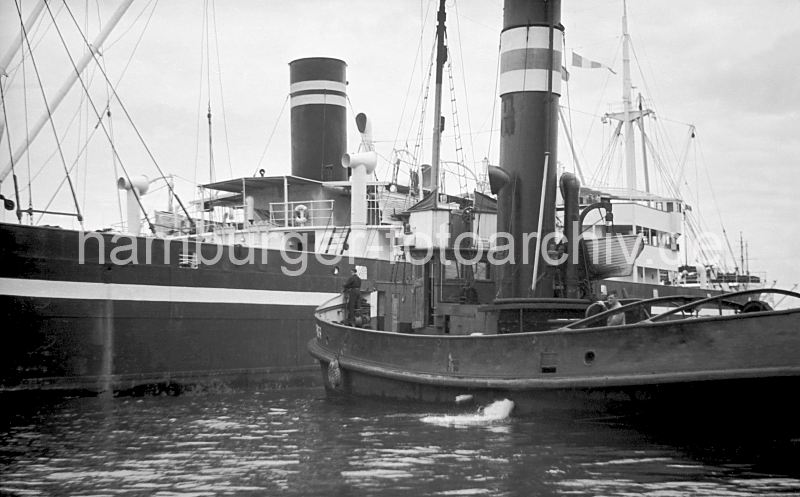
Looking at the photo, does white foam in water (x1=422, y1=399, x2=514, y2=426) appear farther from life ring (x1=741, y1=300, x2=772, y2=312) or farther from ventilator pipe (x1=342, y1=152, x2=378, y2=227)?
ventilator pipe (x1=342, y1=152, x2=378, y2=227)

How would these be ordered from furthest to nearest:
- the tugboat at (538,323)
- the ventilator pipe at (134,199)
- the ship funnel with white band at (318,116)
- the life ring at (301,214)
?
the ship funnel with white band at (318,116)
the life ring at (301,214)
the ventilator pipe at (134,199)
the tugboat at (538,323)

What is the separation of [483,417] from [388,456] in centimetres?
228

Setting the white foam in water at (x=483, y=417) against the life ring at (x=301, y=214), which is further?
the life ring at (x=301, y=214)

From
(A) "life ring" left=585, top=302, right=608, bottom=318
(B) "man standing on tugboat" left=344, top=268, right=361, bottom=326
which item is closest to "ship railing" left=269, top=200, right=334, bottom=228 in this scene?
(B) "man standing on tugboat" left=344, top=268, right=361, bottom=326

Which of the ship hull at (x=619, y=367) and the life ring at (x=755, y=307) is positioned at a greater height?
the life ring at (x=755, y=307)

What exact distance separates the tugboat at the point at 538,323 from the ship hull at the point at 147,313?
9.83ft

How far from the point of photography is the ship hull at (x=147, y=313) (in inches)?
547

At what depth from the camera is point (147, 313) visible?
15656mm

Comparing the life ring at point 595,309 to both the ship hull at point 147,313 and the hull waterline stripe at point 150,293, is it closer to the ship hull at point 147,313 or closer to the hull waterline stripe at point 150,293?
the ship hull at point 147,313

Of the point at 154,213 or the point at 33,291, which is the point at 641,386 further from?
the point at 154,213

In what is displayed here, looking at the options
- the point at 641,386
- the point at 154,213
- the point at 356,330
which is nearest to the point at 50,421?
A: the point at 356,330

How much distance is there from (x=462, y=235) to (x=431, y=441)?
5492mm

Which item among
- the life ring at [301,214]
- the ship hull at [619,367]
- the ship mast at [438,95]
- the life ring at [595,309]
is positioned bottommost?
the ship hull at [619,367]

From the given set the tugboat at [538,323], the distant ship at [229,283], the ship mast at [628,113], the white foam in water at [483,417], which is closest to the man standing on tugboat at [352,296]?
the tugboat at [538,323]
